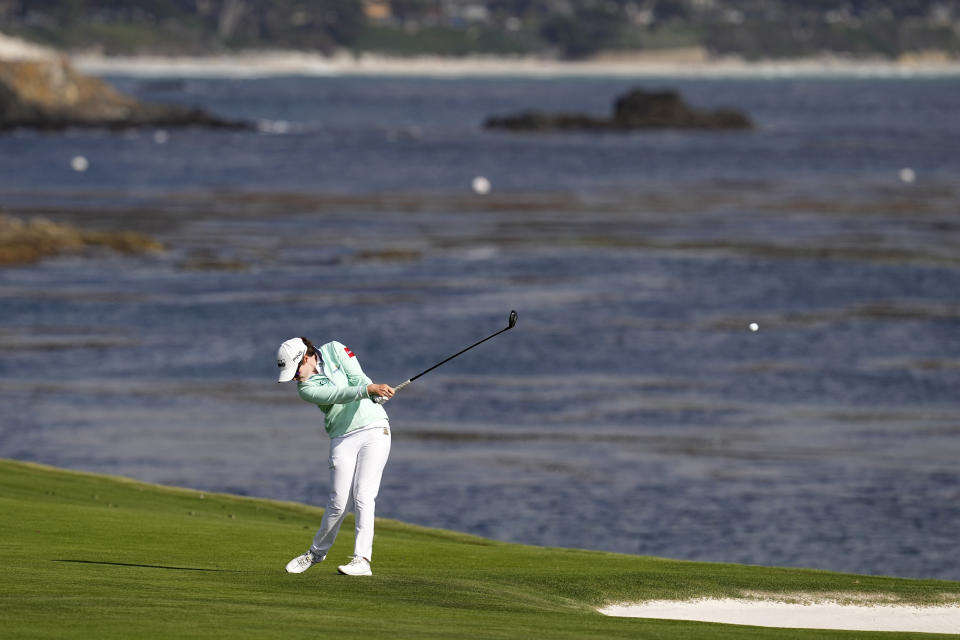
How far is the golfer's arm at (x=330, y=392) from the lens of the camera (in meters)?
14.8

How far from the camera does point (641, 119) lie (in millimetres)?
177625

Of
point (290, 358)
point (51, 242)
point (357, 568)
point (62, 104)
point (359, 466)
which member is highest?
point (290, 358)

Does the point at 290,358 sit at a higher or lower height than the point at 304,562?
higher

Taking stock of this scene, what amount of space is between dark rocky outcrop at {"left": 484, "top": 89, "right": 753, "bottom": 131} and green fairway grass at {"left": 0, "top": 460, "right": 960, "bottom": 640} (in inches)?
5930

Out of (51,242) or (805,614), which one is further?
(51,242)

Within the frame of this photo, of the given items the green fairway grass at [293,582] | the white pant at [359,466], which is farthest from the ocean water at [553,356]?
the white pant at [359,466]

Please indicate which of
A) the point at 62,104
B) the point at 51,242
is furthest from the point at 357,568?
the point at 62,104

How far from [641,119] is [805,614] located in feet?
534

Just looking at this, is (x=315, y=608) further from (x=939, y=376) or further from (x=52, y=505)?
(x=939, y=376)

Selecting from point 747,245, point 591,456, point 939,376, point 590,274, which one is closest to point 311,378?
point 591,456

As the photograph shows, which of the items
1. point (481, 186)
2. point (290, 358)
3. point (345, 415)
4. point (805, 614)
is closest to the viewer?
point (290, 358)

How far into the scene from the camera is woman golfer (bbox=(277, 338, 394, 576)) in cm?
1485

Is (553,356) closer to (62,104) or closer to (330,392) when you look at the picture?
(330,392)

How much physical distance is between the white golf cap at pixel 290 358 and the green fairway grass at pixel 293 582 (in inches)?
73.5
